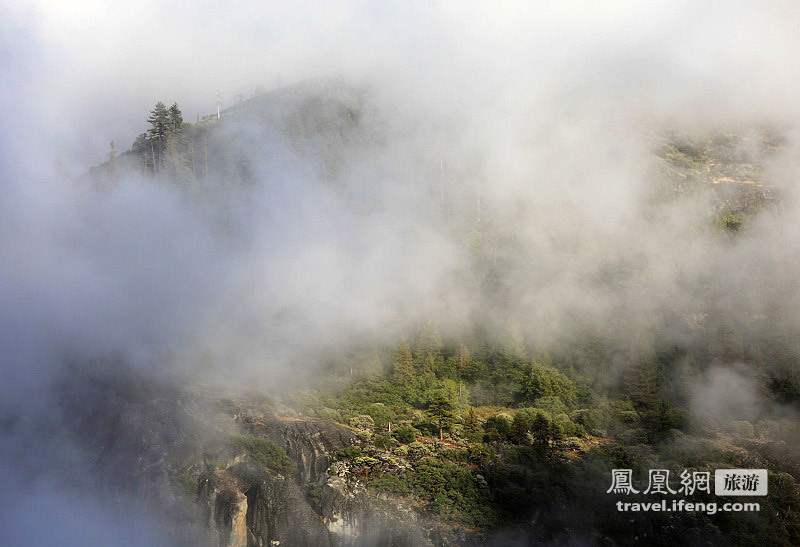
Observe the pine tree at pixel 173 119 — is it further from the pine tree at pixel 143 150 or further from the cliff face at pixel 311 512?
the cliff face at pixel 311 512

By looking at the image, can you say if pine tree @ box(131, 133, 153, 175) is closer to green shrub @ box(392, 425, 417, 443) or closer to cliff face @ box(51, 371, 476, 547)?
cliff face @ box(51, 371, 476, 547)

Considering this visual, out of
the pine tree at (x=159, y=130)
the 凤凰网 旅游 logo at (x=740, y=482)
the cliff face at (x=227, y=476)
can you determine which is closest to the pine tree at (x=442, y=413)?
the cliff face at (x=227, y=476)

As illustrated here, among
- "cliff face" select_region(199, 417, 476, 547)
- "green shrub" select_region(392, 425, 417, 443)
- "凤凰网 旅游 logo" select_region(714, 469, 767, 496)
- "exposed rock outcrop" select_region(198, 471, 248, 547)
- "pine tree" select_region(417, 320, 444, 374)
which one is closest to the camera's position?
"凤凰网 旅游 logo" select_region(714, 469, 767, 496)

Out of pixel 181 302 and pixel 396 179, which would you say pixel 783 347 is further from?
pixel 181 302

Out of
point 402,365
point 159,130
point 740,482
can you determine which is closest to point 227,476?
point 402,365

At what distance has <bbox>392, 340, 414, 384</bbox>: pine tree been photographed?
6852 centimetres

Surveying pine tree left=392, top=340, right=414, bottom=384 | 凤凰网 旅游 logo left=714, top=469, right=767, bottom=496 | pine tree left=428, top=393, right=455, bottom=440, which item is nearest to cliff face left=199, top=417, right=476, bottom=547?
pine tree left=428, top=393, right=455, bottom=440

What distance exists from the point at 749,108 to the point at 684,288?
3814 cm

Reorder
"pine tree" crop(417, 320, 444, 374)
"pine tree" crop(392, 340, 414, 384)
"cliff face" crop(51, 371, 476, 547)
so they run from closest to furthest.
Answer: "cliff face" crop(51, 371, 476, 547), "pine tree" crop(392, 340, 414, 384), "pine tree" crop(417, 320, 444, 374)

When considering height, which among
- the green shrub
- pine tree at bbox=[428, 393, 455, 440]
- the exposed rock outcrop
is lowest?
the exposed rock outcrop

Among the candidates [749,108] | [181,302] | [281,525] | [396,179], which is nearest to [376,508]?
[281,525]

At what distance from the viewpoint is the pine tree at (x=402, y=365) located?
2698 inches

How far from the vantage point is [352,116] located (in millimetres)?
118562

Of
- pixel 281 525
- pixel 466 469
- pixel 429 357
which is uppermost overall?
pixel 429 357
